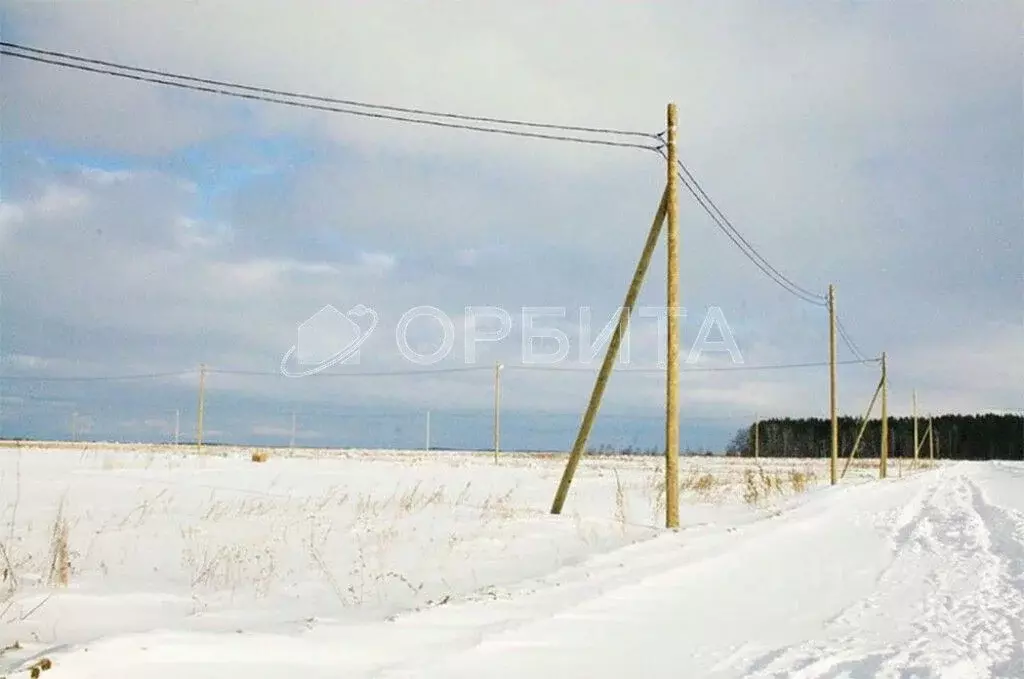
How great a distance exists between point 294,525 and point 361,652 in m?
7.77

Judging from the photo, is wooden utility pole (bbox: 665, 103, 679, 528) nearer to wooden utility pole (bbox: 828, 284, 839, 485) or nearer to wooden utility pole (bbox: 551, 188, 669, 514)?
wooden utility pole (bbox: 551, 188, 669, 514)

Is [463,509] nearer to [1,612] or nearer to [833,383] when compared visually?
[1,612]

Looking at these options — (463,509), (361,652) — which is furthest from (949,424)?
(361,652)

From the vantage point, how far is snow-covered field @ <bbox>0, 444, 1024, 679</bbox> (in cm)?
512

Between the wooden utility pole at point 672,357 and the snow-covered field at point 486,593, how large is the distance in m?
0.66

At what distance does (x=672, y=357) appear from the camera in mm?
14633

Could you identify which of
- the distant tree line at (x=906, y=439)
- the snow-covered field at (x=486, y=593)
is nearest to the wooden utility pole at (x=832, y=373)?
the snow-covered field at (x=486, y=593)

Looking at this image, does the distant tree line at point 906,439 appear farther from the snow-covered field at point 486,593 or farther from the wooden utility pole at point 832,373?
the snow-covered field at point 486,593

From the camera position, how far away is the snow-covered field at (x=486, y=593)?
5.12m

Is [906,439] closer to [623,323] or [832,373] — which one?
[832,373]

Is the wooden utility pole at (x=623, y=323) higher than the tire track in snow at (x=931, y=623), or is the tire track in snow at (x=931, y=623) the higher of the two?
the wooden utility pole at (x=623, y=323)

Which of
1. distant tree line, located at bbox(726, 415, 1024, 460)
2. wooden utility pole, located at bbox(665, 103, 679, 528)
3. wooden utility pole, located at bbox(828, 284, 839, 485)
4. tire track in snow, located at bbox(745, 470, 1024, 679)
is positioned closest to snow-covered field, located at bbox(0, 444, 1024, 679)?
tire track in snow, located at bbox(745, 470, 1024, 679)

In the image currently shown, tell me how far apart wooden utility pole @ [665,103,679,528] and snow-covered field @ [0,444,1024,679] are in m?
0.66

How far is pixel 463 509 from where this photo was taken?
16.2 meters
